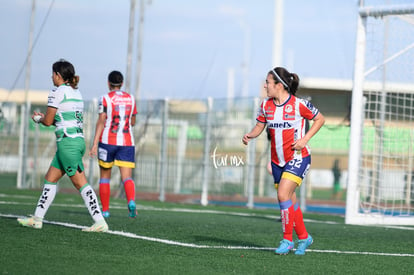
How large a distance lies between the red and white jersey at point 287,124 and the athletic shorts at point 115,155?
421cm

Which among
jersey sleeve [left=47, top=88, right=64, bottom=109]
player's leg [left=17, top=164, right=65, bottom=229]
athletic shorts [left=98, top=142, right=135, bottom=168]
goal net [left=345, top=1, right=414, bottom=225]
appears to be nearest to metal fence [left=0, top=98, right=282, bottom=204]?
goal net [left=345, top=1, right=414, bottom=225]

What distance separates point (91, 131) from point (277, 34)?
9228 mm

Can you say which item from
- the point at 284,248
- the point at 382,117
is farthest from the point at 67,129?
the point at 382,117

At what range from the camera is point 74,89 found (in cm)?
999

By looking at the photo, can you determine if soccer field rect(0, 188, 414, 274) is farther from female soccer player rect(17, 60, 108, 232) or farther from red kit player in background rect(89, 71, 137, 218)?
red kit player in background rect(89, 71, 137, 218)

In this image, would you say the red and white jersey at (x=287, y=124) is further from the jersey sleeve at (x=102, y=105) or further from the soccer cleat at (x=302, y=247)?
the jersey sleeve at (x=102, y=105)

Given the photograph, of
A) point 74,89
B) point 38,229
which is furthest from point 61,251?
point 74,89

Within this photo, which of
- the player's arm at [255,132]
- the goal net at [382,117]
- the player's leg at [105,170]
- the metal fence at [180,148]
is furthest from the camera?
the metal fence at [180,148]

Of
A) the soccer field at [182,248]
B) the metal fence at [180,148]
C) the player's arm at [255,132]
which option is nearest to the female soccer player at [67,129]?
the soccer field at [182,248]

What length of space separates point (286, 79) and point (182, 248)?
2.04m

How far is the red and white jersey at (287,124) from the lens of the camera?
28.5 ft

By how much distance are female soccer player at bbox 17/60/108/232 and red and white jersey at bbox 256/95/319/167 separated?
2.39 metres

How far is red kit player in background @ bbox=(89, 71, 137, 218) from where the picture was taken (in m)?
12.4

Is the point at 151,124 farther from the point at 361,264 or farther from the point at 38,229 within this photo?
the point at 361,264
